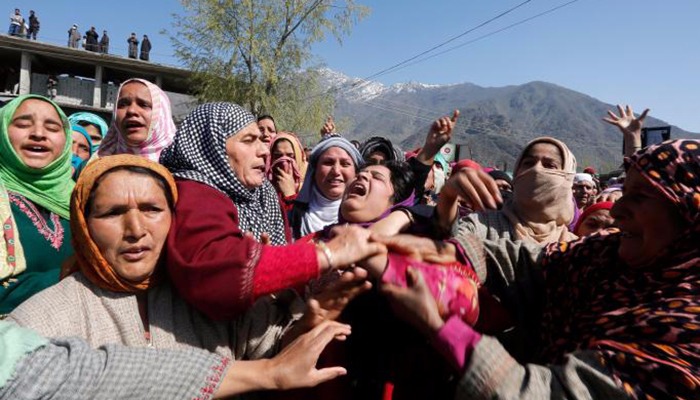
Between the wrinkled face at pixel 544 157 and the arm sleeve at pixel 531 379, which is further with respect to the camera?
the wrinkled face at pixel 544 157

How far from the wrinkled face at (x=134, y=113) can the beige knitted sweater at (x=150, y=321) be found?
161 centimetres

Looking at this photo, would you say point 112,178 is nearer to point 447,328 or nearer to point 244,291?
point 244,291

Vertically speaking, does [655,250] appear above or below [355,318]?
above

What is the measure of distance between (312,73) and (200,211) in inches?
870

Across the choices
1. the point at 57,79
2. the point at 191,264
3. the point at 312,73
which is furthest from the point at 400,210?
the point at 57,79

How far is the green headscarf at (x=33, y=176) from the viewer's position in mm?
2568

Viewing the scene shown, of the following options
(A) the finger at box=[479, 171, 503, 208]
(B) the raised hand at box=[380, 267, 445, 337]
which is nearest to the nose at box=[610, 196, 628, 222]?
(A) the finger at box=[479, 171, 503, 208]

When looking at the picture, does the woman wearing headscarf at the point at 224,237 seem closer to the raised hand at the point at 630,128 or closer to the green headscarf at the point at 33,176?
the green headscarf at the point at 33,176

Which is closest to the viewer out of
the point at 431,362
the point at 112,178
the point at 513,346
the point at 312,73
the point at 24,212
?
the point at 112,178

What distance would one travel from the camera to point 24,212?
2.49 meters

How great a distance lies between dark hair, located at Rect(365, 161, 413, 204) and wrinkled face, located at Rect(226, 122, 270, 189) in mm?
800

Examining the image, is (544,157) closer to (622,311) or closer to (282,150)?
(622,311)

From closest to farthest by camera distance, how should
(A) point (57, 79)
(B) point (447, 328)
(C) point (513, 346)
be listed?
(B) point (447, 328)
(C) point (513, 346)
(A) point (57, 79)

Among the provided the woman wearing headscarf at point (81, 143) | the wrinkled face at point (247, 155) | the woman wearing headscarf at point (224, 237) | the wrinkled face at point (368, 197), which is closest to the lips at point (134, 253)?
the woman wearing headscarf at point (224, 237)
